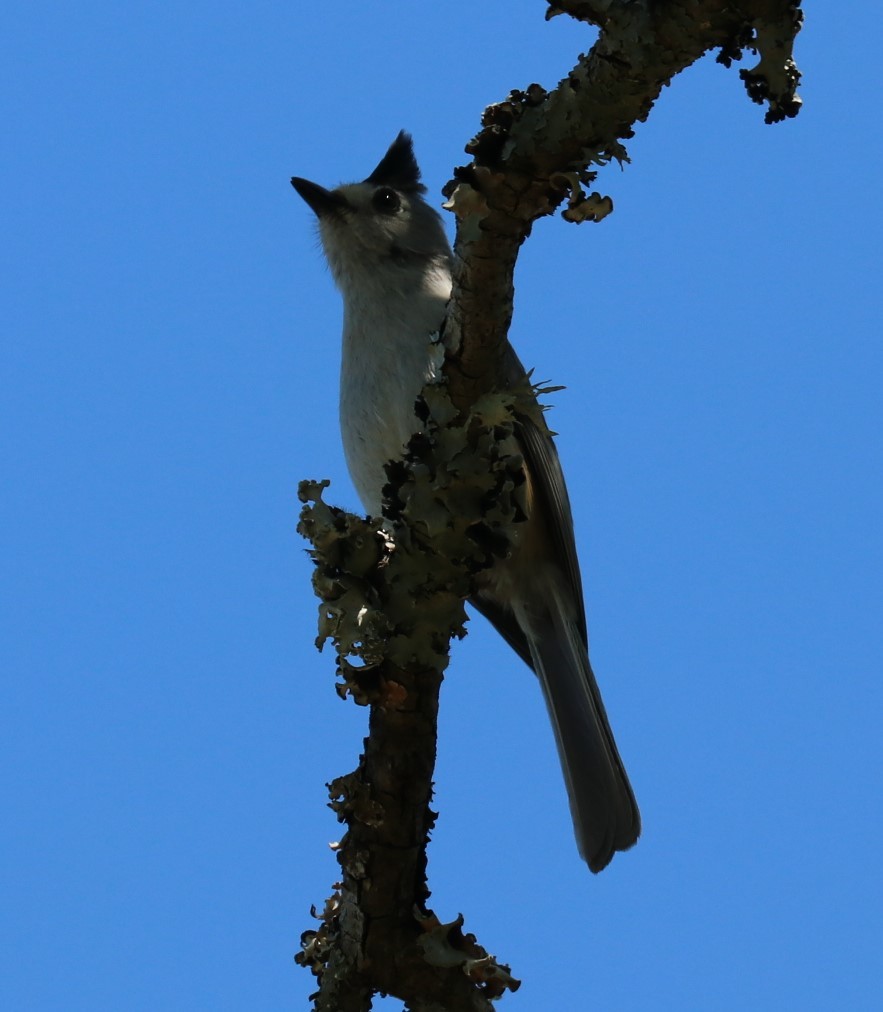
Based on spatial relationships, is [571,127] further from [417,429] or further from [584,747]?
[584,747]

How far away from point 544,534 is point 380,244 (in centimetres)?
123

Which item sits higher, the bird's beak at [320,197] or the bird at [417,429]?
the bird's beak at [320,197]

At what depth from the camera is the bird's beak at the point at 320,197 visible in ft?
16.1

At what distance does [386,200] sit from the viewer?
16.3 feet

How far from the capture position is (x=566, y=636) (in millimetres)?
4453

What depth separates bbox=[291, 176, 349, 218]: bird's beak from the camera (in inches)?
193

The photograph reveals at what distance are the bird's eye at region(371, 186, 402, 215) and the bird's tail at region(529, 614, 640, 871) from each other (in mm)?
1678

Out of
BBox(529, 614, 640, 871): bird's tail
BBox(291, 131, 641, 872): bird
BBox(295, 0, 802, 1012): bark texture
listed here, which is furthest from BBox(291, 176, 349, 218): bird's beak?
BBox(295, 0, 802, 1012): bark texture

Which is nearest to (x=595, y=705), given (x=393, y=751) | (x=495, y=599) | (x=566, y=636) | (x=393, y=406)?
(x=566, y=636)

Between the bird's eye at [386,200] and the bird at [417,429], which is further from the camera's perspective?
the bird's eye at [386,200]

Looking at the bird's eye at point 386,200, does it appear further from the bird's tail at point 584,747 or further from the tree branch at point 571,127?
the tree branch at point 571,127

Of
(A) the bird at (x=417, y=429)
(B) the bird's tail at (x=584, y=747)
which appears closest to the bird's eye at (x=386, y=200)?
(A) the bird at (x=417, y=429)

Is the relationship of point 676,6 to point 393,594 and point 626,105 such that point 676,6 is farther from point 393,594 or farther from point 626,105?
point 393,594

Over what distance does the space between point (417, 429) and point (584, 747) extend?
46.5 inches
